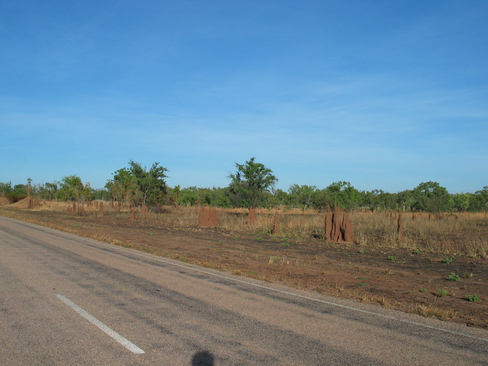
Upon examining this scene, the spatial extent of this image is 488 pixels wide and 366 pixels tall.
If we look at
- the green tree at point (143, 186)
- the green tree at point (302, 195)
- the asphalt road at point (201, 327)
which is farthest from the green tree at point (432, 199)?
the asphalt road at point (201, 327)

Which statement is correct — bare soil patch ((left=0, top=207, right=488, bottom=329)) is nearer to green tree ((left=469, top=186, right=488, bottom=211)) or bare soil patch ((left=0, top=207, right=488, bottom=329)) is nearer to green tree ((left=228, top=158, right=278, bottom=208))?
green tree ((left=228, top=158, right=278, bottom=208))

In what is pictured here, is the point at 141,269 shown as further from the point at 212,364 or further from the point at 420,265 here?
the point at 420,265

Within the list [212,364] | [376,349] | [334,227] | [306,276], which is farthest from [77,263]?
[334,227]

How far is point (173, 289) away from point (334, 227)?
15497 mm

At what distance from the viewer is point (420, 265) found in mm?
14891

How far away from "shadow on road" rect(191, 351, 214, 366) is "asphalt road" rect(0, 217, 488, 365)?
0.04 feet

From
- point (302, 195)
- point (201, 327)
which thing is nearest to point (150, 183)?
point (302, 195)

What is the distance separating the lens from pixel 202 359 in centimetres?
495

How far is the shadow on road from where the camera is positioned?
4809mm

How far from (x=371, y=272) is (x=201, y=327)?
27.7ft

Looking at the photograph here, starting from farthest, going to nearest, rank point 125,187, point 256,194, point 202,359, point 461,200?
point 461,200 → point 125,187 → point 256,194 → point 202,359

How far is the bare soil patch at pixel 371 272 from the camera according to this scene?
354 inches

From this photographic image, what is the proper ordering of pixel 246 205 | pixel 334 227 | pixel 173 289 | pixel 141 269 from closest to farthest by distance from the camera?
pixel 173 289 → pixel 141 269 → pixel 334 227 → pixel 246 205

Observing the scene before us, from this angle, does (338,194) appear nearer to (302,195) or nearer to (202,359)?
(302,195)
